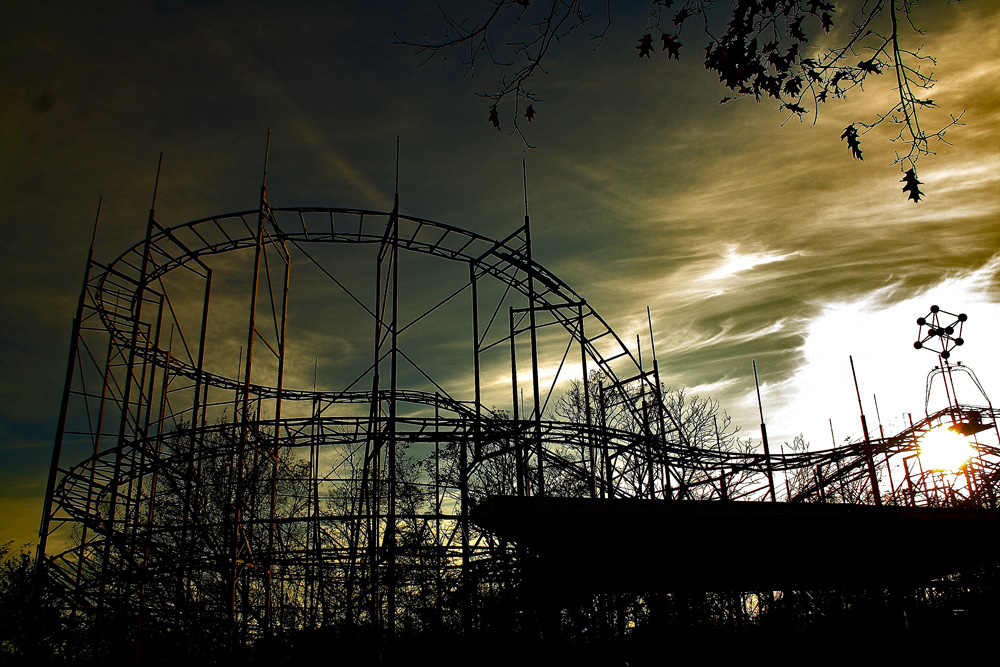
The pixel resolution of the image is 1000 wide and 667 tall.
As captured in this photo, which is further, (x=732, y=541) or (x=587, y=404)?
(x=587, y=404)

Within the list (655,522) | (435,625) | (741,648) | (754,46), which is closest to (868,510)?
(655,522)

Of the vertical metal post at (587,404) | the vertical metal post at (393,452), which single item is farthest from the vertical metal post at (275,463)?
the vertical metal post at (587,404)

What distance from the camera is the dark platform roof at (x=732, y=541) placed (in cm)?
841

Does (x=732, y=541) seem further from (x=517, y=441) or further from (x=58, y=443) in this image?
(x=58, y=443)

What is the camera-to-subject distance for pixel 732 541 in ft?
32.7

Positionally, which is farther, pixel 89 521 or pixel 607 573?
pixel 89 521

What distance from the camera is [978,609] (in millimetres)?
12844

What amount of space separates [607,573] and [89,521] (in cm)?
982

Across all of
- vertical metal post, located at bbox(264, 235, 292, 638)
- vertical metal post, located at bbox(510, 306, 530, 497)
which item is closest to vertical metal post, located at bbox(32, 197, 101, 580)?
vertical metal post, located at bbox(264, 235, 292, 638)

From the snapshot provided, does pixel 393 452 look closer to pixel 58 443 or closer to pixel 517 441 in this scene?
pixel 517 441

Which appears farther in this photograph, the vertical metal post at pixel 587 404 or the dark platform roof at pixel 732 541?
the vertical metal post at pixel 587 404

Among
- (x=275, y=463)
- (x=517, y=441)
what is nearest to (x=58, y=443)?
(x=275, y=463)

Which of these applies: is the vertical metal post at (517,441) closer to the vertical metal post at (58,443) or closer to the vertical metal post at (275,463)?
the vertical metal post at (275,463)

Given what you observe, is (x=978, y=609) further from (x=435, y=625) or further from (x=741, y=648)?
(x=435, y=625)
